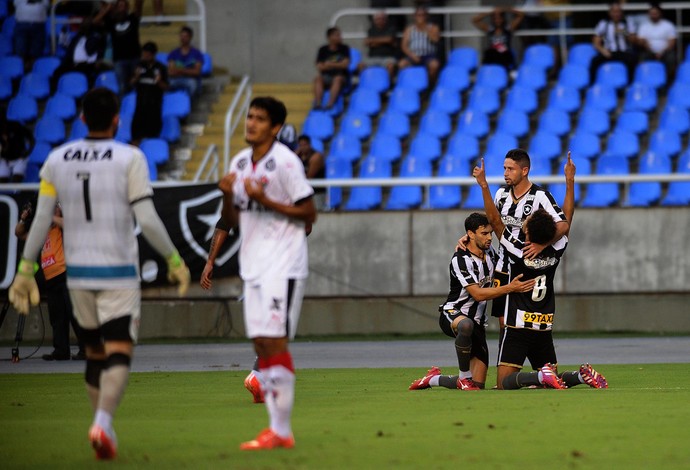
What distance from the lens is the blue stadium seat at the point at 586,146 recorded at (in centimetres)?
2262

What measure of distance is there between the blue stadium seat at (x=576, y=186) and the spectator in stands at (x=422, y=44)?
3.47m

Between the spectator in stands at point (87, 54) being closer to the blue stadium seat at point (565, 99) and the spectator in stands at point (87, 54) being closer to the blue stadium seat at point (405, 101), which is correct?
the blue stadium seat at point (405, 101)

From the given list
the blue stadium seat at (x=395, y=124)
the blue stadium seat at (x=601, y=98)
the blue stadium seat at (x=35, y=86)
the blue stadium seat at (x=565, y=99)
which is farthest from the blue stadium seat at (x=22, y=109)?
the blue stadium seat at (x=601, y=98)

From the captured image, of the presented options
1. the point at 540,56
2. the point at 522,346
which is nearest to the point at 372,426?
the point at 522,346

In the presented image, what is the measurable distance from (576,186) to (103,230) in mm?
15005

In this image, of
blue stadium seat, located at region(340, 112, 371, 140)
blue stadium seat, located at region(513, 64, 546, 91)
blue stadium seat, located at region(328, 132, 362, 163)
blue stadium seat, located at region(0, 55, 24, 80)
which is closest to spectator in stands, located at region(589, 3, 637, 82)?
blue stadium seat, located at region(513, 64, 546, 91)

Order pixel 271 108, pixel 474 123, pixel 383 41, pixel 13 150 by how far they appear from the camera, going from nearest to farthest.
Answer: pixel 271 108, pixel 13 150, pixel 474 123, pixel 383 41

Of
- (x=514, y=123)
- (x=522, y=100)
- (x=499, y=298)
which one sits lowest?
(x=499, y=298)

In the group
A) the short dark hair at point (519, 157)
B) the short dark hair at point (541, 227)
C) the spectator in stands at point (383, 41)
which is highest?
the spectator in stands at point (383, 41)

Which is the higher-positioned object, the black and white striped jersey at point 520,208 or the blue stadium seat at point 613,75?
the blue stadium seat at point 613,75

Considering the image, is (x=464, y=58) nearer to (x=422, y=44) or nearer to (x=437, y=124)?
(x=422, y=44)

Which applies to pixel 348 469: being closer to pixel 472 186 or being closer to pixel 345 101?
pixel 472 186

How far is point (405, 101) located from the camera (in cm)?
2428

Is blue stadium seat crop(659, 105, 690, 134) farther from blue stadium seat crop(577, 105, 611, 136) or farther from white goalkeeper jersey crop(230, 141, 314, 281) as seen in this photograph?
white goalkeeper jersey crop(230, 141, 314, 281)
